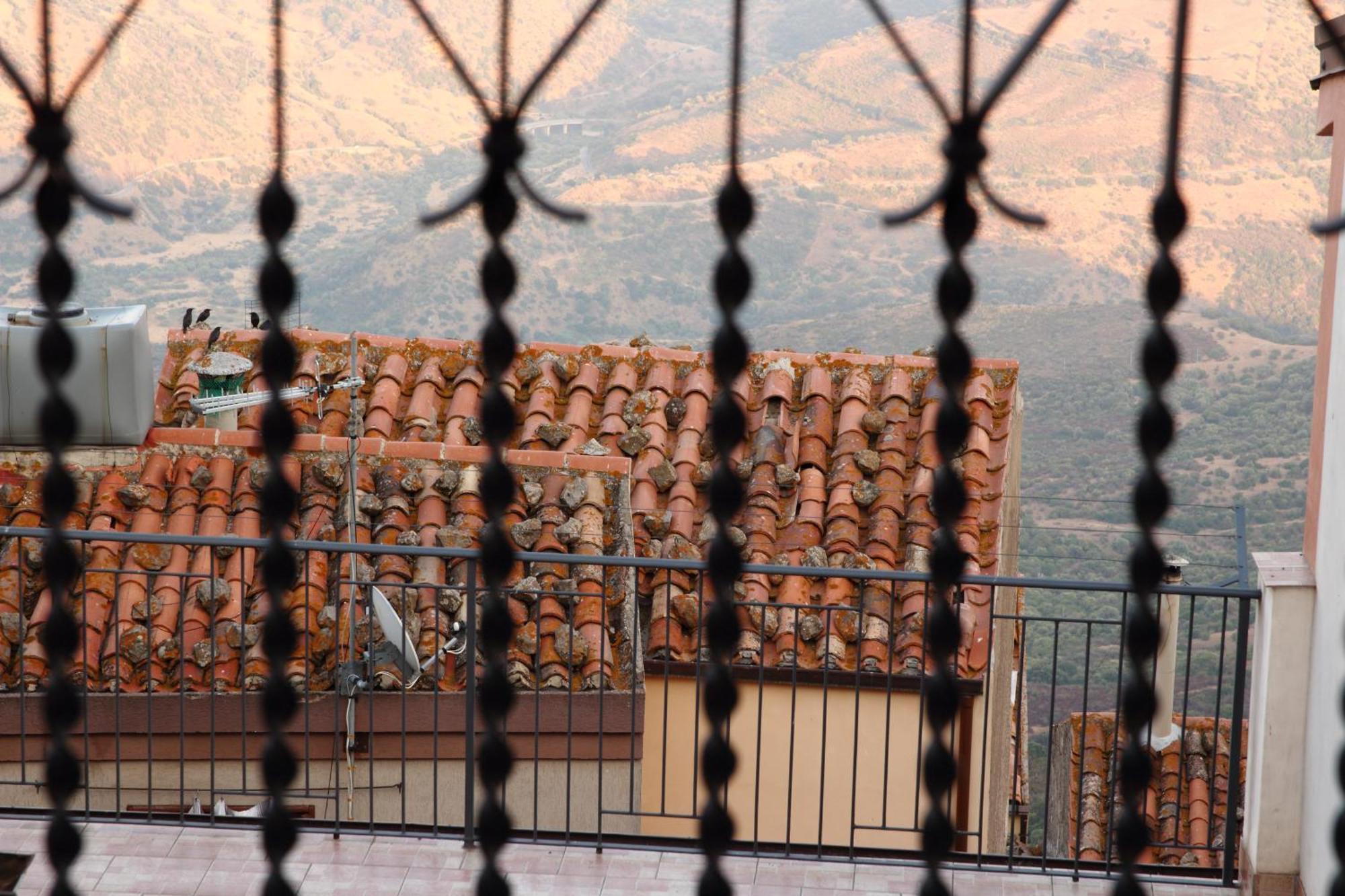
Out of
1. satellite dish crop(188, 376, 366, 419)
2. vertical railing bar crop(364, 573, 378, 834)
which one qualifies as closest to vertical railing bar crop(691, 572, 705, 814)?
vertical railing bar crop(364, 573, 378, 834)

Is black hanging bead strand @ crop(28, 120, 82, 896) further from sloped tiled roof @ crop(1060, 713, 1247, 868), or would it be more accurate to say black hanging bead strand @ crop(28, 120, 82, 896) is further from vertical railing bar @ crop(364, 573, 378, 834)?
sloped tiled roof @ crop(1060, 713, 1247, 868)

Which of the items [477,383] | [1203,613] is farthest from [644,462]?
[1203,613]

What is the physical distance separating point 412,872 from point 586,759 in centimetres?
165

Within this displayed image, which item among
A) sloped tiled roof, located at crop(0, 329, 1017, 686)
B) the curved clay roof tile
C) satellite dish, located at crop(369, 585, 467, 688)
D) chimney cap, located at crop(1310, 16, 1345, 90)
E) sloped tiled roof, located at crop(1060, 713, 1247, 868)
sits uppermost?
chimney cap, located at crop(1310, 16, 1345, 90)

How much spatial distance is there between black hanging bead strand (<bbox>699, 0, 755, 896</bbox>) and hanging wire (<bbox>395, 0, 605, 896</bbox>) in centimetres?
16

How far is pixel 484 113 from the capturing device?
4.94 ft

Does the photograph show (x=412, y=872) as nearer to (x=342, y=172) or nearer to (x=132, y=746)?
(x=132, y=746)

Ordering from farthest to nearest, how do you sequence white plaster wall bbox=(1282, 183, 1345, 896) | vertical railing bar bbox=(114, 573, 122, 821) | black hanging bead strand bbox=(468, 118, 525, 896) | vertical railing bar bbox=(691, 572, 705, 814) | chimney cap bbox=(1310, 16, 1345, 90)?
vertical railing bar bbox=(114, 573, 122, 821) → vertical railing bar bbox=(691, 572, 705, 814) → chimney cap bbox=(1310, 16, 1345, 90) → white plaster wall bbox=(1282, 183, 1345, 896) → black hanging bead strand bbox=(468, 118, 525, 896)

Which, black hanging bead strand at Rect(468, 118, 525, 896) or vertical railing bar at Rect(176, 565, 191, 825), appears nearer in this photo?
black hanging bead strand at Rect(468, 118, 525, 896)

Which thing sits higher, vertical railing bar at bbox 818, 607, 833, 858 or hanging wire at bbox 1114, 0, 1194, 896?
hanging wire at bbox 1114, 0, 1194, 896

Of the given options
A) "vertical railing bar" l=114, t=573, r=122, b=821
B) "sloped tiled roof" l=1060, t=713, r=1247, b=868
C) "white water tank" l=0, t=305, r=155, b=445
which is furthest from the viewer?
"sloped tiled roof" l=1060, t=713, r=1247, b=868

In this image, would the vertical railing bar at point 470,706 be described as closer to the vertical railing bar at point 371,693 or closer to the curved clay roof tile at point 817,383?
the vertical railing bar at point 371,693

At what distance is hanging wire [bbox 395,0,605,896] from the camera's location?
58.4 inches

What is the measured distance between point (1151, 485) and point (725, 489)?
1.34 ft
